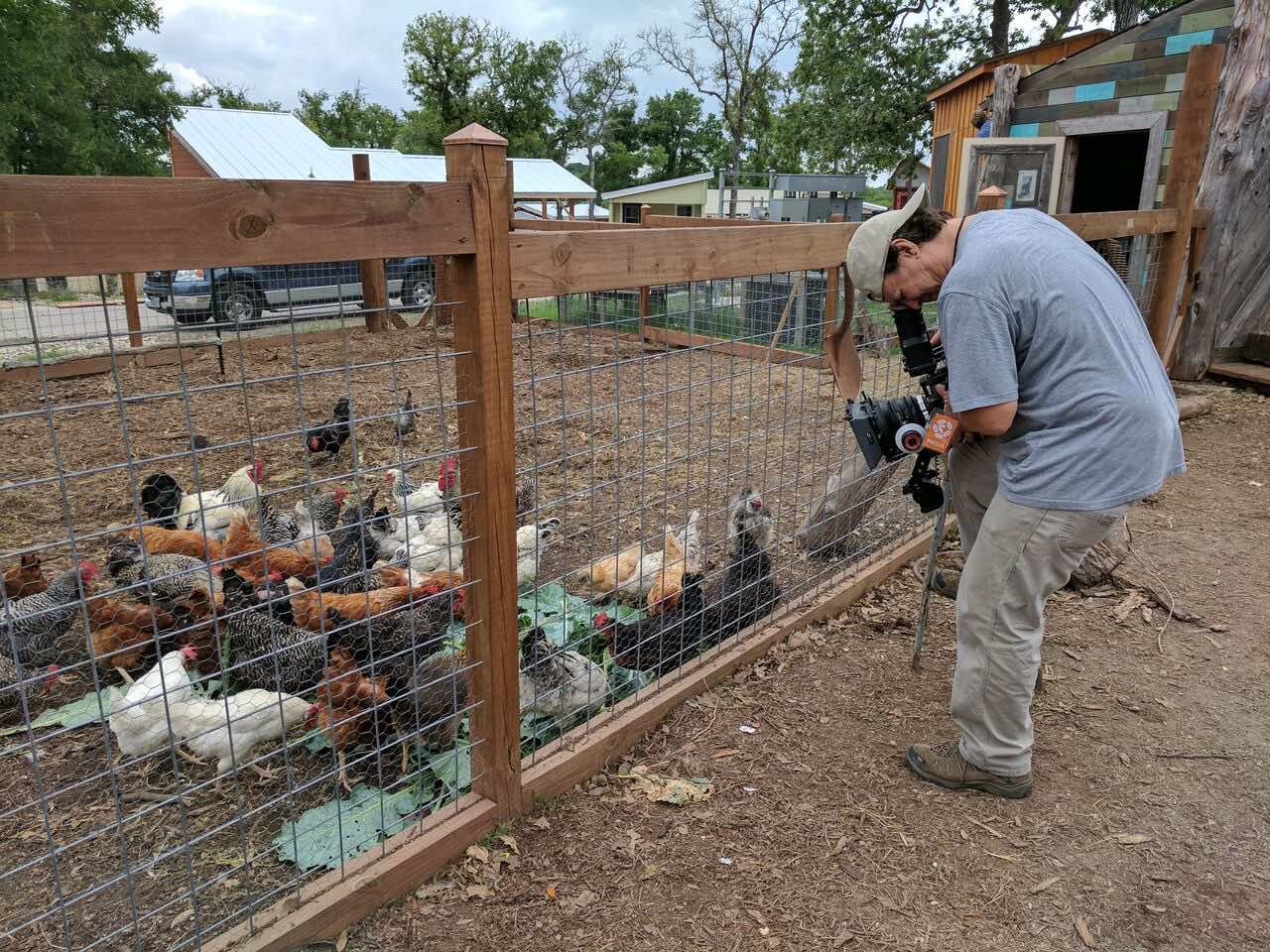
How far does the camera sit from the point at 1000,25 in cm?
2294

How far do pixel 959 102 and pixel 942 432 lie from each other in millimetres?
14842

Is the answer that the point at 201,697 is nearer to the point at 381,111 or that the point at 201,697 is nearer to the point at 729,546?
the point at 729,546

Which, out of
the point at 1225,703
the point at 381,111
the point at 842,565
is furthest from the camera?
the point at 381,111

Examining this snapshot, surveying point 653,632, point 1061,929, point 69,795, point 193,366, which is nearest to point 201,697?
point 69,795

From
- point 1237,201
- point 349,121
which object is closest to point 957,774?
point 1237,201

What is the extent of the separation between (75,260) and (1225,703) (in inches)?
158

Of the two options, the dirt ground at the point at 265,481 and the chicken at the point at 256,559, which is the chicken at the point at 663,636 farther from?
the chicken at the point at 256,559

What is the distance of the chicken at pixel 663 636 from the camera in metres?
3.28

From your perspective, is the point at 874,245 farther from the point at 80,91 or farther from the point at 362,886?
the point at 80,91

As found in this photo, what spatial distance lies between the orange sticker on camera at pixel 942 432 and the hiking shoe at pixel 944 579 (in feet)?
5.15

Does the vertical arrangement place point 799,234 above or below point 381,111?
below

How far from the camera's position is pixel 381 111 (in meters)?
55.8

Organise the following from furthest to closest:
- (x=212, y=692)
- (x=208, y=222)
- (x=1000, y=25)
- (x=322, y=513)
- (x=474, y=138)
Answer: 1. (x=1000, y=25)
2. (x=322, y=513)
3. (x=212, y=692)
4. (x=474, y=138)
5. (x=208, y=222)

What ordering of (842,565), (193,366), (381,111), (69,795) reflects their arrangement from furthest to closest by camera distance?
1. (381,111)
2. (193,366)
3. (842,565)
4. (69,795)
